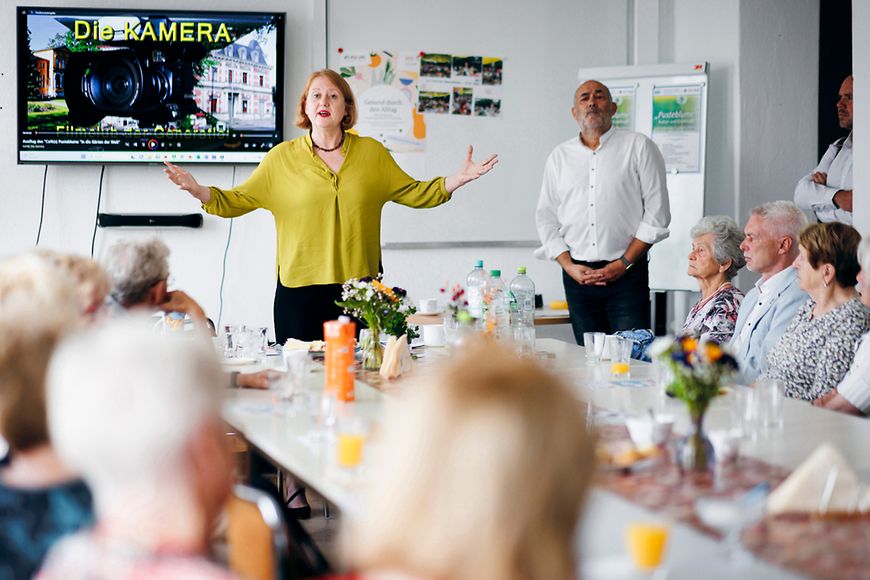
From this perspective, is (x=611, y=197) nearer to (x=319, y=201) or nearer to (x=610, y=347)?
(x=319, y=201)

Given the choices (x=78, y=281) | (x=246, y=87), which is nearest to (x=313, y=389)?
(x=78, y=281)

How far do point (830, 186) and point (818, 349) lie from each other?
2809mm

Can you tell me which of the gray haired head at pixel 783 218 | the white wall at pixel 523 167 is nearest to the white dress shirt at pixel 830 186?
the white wall at pixel 523 167

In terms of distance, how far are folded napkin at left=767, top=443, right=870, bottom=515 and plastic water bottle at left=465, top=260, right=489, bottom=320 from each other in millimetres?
2330

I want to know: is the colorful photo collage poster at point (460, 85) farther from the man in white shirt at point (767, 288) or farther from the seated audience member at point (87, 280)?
the seated audience member at point (87, 280)

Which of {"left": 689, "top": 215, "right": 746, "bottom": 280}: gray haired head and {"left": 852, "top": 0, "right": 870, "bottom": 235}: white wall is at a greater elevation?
{"left": 852, "top": 0, "right": 870, "bottom": 235}: white wall

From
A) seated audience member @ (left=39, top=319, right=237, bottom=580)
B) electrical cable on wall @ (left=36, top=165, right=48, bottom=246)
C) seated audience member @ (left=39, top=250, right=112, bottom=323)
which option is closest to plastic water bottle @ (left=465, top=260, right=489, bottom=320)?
seated audience member @ (left=39, top=250, right=112, bottom=323)

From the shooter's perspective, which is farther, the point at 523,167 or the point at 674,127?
the point at 523,167

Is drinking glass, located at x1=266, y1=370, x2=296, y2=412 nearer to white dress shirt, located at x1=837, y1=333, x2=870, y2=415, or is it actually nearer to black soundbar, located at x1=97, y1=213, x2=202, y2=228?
white dress shirt, located at x1=837, y1=333, x2=870, y2=415

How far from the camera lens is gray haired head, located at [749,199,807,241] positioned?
13.5 feet

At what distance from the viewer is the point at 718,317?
4.23 m

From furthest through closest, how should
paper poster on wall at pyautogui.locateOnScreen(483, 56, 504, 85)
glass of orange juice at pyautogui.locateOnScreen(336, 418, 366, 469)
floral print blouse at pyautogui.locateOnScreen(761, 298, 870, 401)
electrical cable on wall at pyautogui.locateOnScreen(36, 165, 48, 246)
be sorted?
paper poster on wall at pyautogui.locateOnScreen(483, 56, 504, 85) < electrical cable on wall at pyautogui.locateOnScreen(36, 165, 48, 246) < floral print blouse at pyautogui.locateOnScreen(761, 298, 870, 401) < glass of orange juice at pyautogui.locateOnScreen(336, 418, 366, 469)

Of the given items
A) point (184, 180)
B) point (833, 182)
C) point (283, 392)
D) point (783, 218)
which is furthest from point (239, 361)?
point (833, 182)

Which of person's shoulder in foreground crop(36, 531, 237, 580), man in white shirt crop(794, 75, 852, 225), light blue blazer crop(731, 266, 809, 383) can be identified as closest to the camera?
person's shoulder in foreground crop(36, 531, 237, 580)
